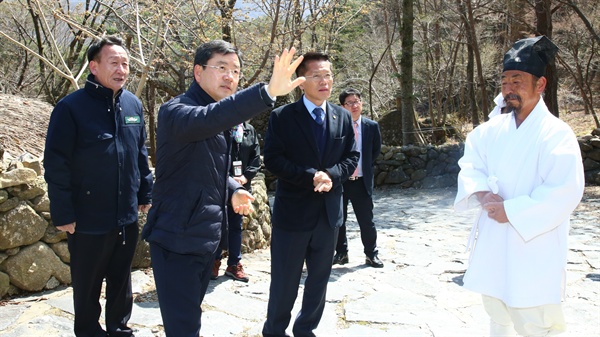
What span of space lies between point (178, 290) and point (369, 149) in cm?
363

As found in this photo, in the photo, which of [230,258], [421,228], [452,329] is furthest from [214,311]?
[421,228]

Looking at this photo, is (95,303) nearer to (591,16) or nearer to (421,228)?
(421,228)

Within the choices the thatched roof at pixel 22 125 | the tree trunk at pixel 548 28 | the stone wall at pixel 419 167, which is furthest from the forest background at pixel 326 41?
the stone wall at pixel 419 167

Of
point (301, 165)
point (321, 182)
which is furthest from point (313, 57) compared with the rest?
point (321, 182)

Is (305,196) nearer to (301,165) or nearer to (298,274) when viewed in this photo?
(301,165)

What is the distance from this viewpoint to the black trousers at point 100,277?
3.37m

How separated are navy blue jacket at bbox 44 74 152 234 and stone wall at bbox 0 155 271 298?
154 cm

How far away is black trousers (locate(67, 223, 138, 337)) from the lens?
3365mm

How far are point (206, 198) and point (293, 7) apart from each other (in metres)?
8.67

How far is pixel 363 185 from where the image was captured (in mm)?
5809

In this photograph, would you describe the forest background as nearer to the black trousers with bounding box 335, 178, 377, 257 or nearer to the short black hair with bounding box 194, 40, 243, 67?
the black trousers with bounding box 335, 178, 377, 257

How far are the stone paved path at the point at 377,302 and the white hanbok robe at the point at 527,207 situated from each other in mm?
1230

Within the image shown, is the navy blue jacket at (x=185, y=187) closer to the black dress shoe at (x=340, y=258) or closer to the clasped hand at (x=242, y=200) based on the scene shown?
the clasped hand at (x=242, y=200)

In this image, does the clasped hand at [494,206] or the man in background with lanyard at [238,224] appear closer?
the clasped hand at [494,206]
